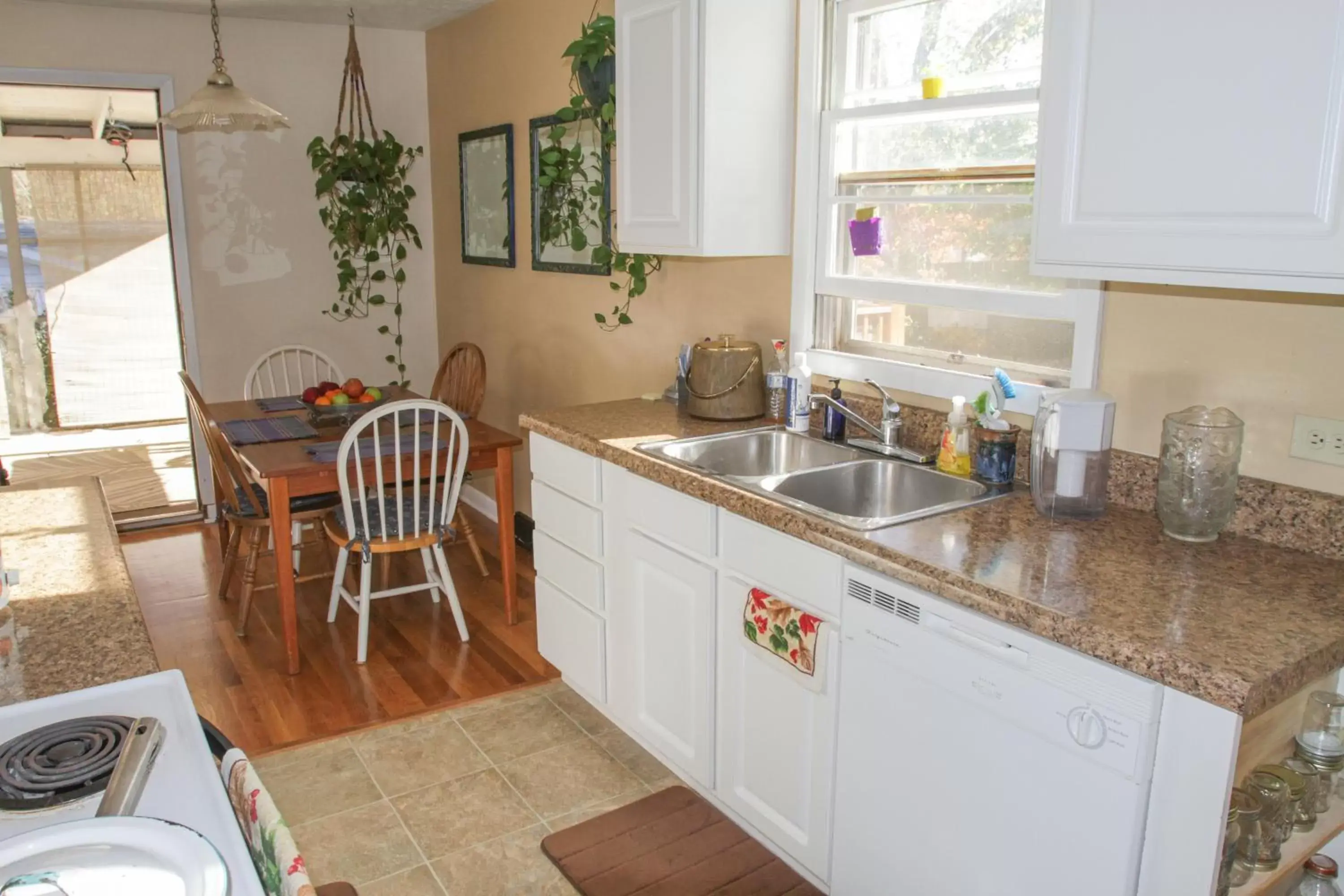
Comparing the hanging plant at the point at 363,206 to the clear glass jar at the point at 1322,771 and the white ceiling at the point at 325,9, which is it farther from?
the clear glass jar at the point at 1322,771

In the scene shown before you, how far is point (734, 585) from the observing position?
2309 mm

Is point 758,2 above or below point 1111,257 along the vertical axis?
above

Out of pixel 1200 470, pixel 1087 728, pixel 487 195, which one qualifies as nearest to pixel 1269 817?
pixel 1087 728

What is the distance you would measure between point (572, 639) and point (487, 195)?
2.54 m

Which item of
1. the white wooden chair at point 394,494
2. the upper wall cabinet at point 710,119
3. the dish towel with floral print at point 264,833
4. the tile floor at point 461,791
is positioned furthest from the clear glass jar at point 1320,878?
the white wooden chair at point 394,494

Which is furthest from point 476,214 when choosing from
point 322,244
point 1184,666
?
point 1184,666

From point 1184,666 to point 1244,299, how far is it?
0.81 meters

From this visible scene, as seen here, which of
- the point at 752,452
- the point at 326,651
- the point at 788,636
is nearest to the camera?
the point at 788,636

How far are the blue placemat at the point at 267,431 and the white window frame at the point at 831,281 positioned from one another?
1885 mm

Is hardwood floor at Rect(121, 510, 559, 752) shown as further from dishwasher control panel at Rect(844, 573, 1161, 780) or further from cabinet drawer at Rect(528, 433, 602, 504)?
dishwasher control panel at Rect(844, 573, 1161, 780)

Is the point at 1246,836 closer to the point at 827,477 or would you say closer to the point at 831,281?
the point at 827,477

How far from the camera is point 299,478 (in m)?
3.27

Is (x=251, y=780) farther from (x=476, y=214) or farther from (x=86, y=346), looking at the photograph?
(x=86, y=346)

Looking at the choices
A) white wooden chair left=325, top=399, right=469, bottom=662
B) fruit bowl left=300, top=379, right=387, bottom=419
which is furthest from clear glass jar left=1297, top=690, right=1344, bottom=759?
fruit bowl left=300, top=379, right=387, bottom=419
